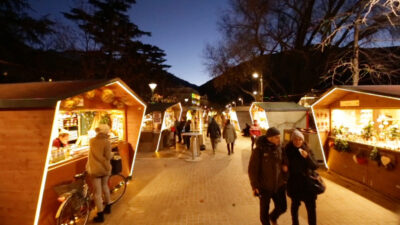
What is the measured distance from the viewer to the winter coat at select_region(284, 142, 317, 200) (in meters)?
3.66

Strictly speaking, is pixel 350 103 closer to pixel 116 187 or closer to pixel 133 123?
pixel 133 123

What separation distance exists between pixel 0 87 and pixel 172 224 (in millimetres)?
4153

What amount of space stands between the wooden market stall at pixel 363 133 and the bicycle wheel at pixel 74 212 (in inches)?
251

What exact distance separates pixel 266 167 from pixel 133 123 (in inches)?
193

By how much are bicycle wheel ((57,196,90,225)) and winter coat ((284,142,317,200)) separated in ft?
12.1

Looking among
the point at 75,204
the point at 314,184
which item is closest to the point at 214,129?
the point at 75,204

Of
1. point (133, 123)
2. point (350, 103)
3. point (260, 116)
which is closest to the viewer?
point (350, 103)

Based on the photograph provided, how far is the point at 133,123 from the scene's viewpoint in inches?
292

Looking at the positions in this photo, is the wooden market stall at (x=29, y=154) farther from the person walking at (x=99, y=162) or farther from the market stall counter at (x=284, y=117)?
the market stall counter at (x=284, y=117)

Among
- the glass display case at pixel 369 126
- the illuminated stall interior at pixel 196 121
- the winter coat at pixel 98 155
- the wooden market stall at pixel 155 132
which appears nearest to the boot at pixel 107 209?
the winter coat at pixel 98 155

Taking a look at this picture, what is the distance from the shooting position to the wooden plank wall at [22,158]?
380 cm

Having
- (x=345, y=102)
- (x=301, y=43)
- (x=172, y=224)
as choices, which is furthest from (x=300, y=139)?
(x=301, y=43)

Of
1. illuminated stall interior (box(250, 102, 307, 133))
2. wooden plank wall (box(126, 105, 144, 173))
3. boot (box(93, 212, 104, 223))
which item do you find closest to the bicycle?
boot (box(93, 212, 104, 223))

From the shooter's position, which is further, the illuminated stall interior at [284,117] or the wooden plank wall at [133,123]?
the illuminated stall interior at [284,117]
